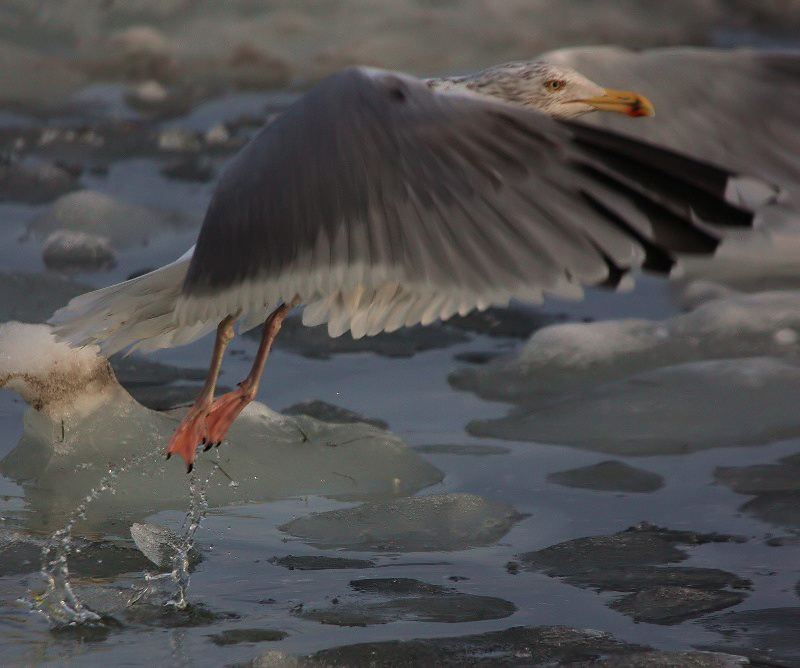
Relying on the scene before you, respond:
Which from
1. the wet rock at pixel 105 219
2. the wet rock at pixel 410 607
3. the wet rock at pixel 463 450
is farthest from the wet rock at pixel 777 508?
the wet rock at pixel 105 219

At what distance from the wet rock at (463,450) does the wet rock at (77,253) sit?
2599mm

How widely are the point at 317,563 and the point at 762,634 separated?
110 centimetres

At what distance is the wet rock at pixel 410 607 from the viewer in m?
3.34

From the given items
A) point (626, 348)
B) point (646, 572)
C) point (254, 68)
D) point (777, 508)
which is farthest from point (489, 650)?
point (254, 68)

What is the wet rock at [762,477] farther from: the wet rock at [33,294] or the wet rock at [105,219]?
the wet rock at [105,219]

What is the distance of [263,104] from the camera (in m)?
9.38

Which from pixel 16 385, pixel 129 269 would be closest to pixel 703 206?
pixel 16 385

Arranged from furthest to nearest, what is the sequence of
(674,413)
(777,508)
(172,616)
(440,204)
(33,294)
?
(33,294)
(674,413)
(777,508)
(172,616)
(440,204)

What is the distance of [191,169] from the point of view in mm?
8469

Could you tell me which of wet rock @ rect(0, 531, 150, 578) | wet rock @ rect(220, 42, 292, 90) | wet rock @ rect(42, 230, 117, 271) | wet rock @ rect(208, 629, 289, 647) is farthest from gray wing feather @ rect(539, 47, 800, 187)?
wet rock @ rect(220, 42, 292, 90)

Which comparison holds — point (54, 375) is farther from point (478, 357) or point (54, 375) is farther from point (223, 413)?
point (478, 357)

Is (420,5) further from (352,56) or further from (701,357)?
(701,357)

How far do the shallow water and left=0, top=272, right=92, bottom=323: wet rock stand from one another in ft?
1.84

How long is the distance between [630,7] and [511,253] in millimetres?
7174
